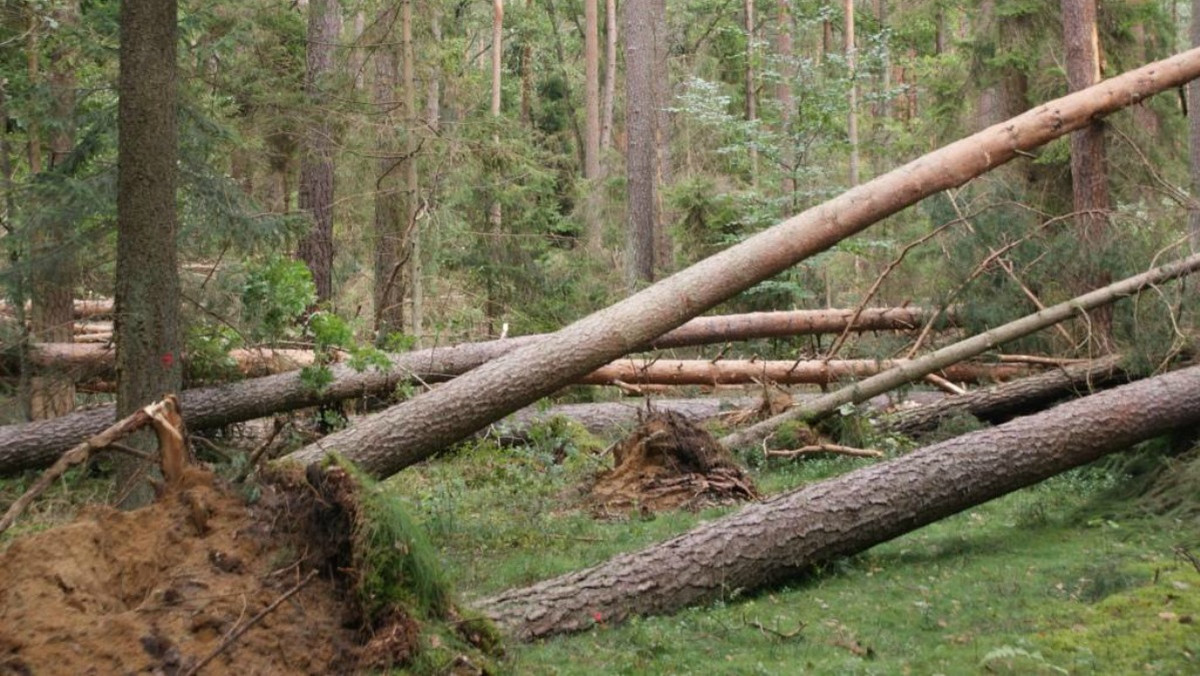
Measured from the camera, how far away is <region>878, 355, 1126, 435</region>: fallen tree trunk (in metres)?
12.3

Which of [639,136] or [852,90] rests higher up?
[852,90]

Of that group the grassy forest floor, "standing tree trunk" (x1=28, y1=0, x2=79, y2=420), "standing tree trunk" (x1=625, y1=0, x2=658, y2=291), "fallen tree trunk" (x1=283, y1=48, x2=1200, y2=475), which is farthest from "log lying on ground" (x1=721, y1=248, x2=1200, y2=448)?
"standing tree trunk" (x1=625, y1=0, x2=658, y2=291)

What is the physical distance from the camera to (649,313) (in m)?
9.43

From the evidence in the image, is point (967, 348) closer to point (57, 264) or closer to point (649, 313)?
point (649, 313)

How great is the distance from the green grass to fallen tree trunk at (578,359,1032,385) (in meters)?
3.07

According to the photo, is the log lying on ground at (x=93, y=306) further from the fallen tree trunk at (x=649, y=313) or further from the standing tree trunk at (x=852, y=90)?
the standing tree trunk at (x=852, y=90)

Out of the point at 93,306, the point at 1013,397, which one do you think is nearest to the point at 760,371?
the point at 1013,397

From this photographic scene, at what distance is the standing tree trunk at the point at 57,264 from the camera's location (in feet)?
37.3

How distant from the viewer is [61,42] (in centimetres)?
1338

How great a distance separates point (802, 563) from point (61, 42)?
35.2ft

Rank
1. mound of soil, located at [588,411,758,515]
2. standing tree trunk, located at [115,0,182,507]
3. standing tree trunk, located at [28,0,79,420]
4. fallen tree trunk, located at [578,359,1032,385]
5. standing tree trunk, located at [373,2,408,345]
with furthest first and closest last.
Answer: standing tree trunk, located at [373,2,408,345], fallen tree trunk, located at [578,359,1032,385], standing tree trunk, located at [28,0,79,420], mound of soil, located at [588,411,758,515], standing tree trunk, located at [115,0,182,507]

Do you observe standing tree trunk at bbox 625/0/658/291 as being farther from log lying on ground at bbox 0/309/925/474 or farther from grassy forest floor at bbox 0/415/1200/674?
log lying on ground at bbox 0/309/925/474

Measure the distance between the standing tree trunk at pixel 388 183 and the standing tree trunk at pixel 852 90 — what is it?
9.42 meters

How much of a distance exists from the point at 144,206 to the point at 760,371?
28.1 feet
